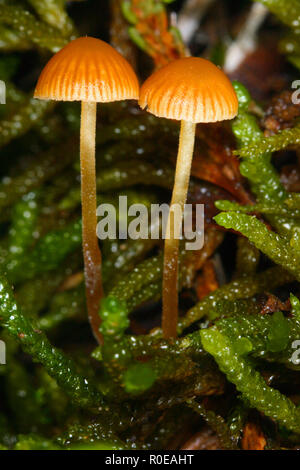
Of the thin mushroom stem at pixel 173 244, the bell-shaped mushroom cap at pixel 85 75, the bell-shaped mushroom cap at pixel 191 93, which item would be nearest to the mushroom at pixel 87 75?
the bell-shaped mushroom cap at pixel 85 75

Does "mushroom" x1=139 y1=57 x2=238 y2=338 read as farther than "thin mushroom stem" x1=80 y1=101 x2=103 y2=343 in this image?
No

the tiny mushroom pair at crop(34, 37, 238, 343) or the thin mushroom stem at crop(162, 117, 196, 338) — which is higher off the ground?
the tiny mushroom pair at crop(34, 37, 238, 343)

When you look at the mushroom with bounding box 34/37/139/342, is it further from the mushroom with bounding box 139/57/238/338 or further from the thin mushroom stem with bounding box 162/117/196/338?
the thin mushroom stem with bounding box 162/117/196/338

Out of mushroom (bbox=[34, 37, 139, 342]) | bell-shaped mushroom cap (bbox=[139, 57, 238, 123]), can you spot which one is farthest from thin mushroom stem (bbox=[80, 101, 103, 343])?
bell-shaped mushroom cap (bbox=[139, 57, 238, 123])

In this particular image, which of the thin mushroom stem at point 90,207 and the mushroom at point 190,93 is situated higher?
the mushroom at point 190,93

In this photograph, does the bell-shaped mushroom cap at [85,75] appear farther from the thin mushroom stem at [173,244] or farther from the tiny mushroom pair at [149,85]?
the thin mushroom stem at [173,244]
